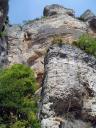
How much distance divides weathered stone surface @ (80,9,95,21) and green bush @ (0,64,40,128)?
15688 mm

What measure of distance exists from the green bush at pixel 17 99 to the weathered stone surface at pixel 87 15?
15688 millimetres

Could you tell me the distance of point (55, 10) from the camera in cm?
3850

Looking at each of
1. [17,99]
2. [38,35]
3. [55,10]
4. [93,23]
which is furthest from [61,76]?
[55,10]

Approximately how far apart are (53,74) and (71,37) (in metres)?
9.73

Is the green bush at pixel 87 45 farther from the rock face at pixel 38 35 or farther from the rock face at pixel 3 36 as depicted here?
the rock face at pixel 3 36

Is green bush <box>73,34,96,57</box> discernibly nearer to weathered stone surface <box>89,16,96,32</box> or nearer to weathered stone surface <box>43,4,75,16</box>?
weathered stone surface <box>89,16,96,32</box>

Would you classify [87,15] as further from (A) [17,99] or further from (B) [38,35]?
(A) [17,99]

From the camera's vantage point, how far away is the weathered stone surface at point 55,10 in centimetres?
3808

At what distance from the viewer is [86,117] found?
2209 cm

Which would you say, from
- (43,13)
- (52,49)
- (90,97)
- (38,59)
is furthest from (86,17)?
(90,97)

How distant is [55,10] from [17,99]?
17.8 metres

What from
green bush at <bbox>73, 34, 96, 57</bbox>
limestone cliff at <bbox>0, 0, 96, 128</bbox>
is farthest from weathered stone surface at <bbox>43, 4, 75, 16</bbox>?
green bush at <bbox>73, 34, 96, 57</bbox>

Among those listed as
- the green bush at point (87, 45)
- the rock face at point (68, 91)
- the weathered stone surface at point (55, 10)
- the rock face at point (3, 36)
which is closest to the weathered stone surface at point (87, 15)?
the weathered stone surface at point (55, 10)

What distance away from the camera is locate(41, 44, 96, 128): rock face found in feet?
71.0
